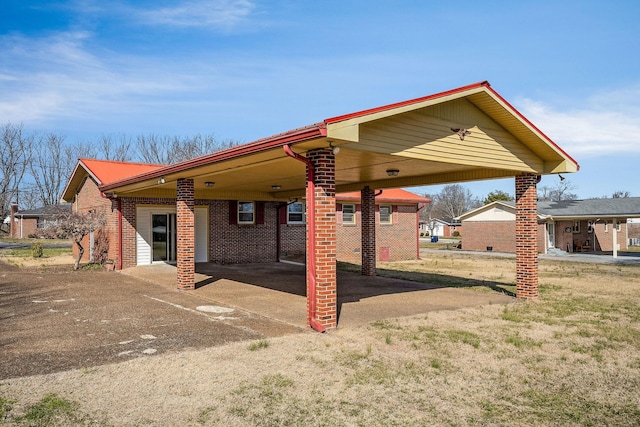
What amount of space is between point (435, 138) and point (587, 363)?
4.50 m

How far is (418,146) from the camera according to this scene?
875cm

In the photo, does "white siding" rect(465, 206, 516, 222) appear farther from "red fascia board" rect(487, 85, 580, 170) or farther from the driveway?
the driveway

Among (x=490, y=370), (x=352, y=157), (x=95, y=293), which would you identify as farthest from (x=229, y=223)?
(x=490, y=370)

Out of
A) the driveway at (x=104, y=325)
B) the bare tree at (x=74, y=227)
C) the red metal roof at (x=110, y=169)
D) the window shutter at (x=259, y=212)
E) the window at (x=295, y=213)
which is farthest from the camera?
the window at (x=295, y=213)

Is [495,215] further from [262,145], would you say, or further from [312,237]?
[262,145]

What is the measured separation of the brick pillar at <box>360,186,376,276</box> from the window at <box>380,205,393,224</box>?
8.66 metres

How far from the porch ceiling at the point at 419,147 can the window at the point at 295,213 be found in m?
8.49

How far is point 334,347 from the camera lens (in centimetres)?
691

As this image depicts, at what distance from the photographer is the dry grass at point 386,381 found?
4.59m

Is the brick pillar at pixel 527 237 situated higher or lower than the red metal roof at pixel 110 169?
lower

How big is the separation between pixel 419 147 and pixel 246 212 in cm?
1273

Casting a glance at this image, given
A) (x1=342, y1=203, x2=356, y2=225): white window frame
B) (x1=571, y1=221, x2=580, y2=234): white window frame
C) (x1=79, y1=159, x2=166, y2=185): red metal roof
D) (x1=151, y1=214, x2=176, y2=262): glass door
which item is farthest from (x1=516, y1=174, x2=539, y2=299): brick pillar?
(x1=571, y1=221, x2=580, y2=234): white window frame

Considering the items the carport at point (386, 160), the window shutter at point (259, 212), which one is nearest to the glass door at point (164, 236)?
the window shutter at point (259, 212)

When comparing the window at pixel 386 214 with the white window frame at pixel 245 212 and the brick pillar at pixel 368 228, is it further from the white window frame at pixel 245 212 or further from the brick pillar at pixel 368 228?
the brick pillar at pixel 368 228
